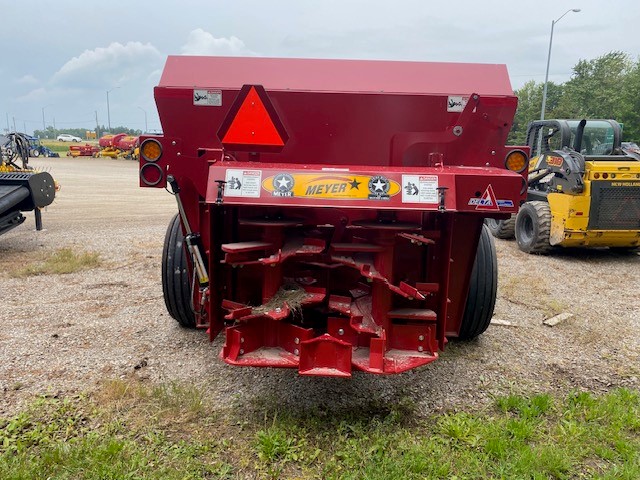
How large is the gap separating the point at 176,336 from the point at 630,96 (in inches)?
1352

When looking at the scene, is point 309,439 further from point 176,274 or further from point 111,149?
point 111,149

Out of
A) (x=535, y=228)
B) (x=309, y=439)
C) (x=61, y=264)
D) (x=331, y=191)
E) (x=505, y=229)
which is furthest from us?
(x=505, y=229)

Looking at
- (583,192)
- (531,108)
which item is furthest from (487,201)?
(531,108)

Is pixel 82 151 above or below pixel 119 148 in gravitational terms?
below

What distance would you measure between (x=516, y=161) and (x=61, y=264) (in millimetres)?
5147

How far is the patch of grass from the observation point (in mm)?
5859

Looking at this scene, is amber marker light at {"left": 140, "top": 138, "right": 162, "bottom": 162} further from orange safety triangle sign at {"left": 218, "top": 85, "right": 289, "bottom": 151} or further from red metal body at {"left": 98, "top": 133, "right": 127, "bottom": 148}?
red metal body at {"left": 98, "top": 133, "right": 127, "bottom": 148}

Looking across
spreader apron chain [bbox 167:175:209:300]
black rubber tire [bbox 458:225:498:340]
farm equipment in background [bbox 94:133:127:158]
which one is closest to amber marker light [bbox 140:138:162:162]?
spreader apron chain [bbox 167:175:209:300]

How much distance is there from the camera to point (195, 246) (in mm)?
3121

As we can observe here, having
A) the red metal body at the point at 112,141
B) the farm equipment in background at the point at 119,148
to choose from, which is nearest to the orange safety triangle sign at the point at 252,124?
the farm equipment in background at the point at 119,148

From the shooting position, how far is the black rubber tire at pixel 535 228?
7.30m

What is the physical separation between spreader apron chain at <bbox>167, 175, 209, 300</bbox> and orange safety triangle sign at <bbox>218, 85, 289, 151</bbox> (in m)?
0.41

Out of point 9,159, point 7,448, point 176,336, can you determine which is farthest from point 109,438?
point 9,159

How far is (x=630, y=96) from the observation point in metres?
31.1
